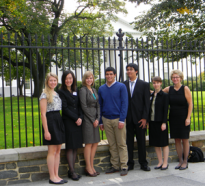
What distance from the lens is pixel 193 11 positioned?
481 inches

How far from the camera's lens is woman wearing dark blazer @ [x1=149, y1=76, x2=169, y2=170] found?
4.77m

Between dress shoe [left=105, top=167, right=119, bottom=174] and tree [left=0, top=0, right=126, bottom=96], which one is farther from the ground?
tree [left=0, top=0, right=126, bottom=96]

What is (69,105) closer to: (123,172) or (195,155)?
(123,172)

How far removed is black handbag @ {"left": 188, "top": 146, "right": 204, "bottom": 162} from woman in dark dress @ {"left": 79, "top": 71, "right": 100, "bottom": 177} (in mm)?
2070

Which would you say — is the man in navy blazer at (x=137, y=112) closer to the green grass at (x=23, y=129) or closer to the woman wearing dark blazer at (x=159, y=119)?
the woman wearing dark blazer at (x=159, y=119)

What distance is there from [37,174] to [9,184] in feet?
1.48

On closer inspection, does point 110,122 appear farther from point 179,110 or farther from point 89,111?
point 179,110

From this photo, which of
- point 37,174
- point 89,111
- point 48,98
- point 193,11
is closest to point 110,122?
point 89,111

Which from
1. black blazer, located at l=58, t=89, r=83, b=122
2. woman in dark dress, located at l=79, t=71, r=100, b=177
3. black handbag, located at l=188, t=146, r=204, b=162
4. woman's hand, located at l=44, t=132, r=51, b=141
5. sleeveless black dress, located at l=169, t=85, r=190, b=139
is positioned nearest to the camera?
woman's hand, located at l=44, t=132, r=51, b=141

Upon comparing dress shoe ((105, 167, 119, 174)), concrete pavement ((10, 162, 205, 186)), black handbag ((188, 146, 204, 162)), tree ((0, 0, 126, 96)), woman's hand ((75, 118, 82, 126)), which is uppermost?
tree ((0, 0, 126, 96))

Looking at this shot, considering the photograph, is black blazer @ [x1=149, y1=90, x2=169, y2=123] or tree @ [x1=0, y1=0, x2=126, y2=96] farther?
tree @ [x1=0, y1=0, x2=126, y2=96]

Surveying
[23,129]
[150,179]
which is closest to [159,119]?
[150,179]

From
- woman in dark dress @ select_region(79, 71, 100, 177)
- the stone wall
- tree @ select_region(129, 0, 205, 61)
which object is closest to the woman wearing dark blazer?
the stone wall

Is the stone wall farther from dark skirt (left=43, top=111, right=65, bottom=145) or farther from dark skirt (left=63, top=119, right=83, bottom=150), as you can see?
dark skirt (left=43, top=111, right=65, bottom=145)
